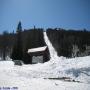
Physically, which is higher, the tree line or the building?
the tree line

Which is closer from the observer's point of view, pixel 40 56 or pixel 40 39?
pixel 40 56

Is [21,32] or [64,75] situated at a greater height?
[21,32]

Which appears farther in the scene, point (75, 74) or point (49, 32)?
point (49, 32)

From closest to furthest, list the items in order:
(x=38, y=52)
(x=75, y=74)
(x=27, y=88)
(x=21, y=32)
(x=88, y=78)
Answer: (x=27, y=88) → (x=88, y=78) → (x=75, y=74) → (x=38, y=52) → (x=21, y=32)

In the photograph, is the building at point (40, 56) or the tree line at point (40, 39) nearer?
the building at point (40, 56)

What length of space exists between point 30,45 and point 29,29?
24.3ft

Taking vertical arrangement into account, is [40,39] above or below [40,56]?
above

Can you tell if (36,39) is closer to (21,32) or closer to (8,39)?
(21,32)

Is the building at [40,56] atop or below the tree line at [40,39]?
below

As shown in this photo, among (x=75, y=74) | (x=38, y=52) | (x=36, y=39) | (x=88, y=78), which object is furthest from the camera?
(x=36, y=39)

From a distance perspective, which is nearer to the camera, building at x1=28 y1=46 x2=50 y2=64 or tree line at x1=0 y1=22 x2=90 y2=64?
building at x1=28 y1=46 x2=50 y2=64

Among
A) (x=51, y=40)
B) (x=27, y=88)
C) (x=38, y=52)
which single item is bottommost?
(x=27, y=88)

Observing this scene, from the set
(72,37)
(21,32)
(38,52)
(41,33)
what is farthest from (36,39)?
(38,52)

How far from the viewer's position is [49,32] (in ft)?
188
